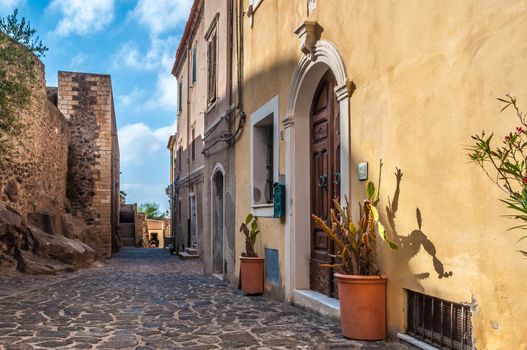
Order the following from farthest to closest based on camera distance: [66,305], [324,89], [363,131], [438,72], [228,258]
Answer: [228,258], [66,305], [324,89], [363,131], [438,72]

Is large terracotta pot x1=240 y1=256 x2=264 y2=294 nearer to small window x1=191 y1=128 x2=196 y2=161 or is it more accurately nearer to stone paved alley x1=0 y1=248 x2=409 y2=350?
stone paved alley x1=0 y1=248 x2=409 y2=350

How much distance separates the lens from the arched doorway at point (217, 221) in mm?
12102

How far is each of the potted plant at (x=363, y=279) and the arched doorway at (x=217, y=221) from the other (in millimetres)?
7051

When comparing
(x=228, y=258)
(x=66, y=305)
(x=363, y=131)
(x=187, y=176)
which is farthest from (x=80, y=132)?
(x=363, y=131)

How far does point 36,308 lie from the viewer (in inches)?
291

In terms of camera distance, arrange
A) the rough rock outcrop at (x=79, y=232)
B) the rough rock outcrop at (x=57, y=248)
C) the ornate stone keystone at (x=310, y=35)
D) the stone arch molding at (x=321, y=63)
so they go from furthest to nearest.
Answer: the rough rock outcrop at (x=79, y=232) → the rough rock outcrop at (x=57, y=248) → the ornate stone keystone at (x=310, y=35) → the stone arch molding at (x=321, y=63)

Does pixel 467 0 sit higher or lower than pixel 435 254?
higher

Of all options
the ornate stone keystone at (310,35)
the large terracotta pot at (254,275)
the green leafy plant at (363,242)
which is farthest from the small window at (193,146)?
the green leafy plant at (363,242)

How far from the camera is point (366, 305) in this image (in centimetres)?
488

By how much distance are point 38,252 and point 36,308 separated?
262 inches

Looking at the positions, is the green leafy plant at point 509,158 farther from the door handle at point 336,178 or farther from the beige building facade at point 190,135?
the beige building facade at point 190,135

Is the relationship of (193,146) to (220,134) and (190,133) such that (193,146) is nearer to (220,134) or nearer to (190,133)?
(190,133)

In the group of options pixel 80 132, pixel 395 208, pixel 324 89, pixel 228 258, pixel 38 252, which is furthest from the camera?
pixel 80 132

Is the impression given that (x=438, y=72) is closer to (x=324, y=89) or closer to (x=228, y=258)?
(x=324, y=89)
